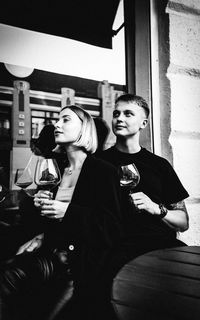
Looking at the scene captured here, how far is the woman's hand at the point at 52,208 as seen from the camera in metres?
1.38

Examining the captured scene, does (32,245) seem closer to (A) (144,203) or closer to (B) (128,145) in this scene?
(A) (144,203)

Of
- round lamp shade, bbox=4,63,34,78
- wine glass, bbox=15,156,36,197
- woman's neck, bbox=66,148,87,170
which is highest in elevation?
round lamp shade, bbox=4,63,34,78

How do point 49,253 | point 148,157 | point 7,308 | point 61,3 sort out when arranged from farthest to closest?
1. point 61,3
2. point 148,157
3. point 49,253
4. point 7,308

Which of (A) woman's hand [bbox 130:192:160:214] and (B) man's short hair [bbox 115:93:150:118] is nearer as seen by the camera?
(A) woman's hand [bbox 130:192:160:214]

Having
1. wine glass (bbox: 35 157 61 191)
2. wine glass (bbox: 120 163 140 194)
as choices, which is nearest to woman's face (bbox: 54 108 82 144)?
wine glass (bbox: 35 157 61 191)

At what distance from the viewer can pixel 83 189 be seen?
1.65 meters

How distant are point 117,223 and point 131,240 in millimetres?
255

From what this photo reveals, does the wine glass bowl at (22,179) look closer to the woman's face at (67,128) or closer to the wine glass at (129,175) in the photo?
the woman's face at (67,128)

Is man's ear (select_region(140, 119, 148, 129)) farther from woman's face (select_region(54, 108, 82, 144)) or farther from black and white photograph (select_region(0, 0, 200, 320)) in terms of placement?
woman's face (select_region(54, 108, 82, 144))

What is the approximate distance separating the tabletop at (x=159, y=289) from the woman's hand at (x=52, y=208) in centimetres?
53

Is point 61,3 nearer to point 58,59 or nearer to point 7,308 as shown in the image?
point 58,59

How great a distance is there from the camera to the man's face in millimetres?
1938

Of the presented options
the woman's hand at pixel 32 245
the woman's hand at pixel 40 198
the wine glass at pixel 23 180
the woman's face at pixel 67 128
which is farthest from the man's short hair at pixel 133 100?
the woman's hand at pixel 32 245

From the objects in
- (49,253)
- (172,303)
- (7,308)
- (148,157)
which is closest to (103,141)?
(148,157)
